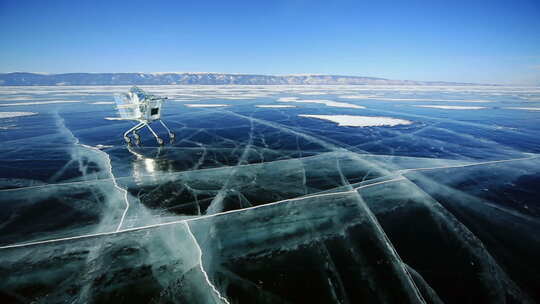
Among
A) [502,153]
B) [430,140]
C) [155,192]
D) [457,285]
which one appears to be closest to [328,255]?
[457,285]

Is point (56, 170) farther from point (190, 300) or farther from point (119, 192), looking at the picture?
point (190, 300)

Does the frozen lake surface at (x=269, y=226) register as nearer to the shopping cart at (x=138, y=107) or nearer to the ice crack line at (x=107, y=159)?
the ice crack line at (x=107, y=159)

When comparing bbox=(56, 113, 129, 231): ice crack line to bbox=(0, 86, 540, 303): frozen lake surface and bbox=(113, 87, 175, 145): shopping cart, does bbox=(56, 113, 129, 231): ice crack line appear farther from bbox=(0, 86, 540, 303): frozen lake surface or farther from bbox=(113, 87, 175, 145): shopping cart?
bbox=(113, 87, 175, 145): shopping cart

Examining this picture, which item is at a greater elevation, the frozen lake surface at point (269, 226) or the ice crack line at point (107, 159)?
the frozen lake surface at point (269, 226)

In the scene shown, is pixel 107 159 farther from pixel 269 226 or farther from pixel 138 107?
pixel 269 226

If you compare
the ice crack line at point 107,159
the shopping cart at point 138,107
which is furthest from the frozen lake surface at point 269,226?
the shopping cart at point 138,107

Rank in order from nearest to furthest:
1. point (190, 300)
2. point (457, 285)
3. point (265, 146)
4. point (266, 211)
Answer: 1. point (190, 300)
2. point (457, 285)
3. point (266, 211)
4. point (265, 146)

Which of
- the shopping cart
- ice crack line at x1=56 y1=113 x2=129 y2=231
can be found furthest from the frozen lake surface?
the shopping cart

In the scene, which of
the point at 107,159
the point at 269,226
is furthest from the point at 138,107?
the point at 269,226
